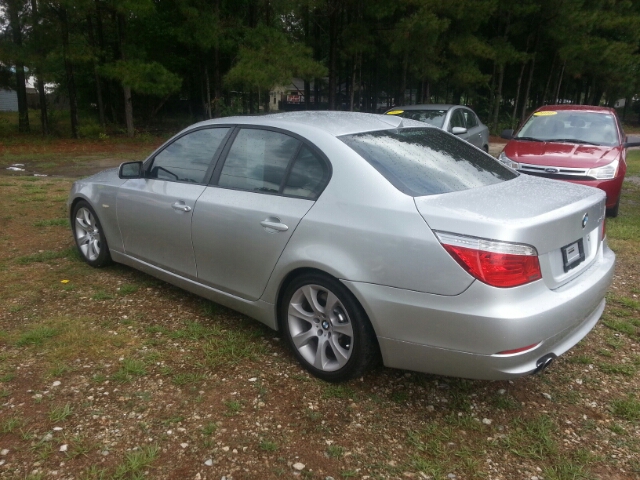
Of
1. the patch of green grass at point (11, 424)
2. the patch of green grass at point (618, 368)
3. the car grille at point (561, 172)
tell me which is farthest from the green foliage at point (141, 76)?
the patch of green grass at point (618, 368)

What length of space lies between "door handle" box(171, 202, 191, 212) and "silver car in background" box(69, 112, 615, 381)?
1 cm

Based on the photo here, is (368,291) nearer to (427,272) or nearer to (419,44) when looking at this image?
(427,272)

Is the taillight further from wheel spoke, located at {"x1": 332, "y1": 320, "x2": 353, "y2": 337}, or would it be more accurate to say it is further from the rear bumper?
wheel spoke, located at {"x1": 332, "y1": 320, "x2": 353, "y2": 337}

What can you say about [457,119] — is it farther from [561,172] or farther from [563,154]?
[561,172]

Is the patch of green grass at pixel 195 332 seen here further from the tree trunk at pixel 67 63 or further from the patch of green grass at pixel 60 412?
the tree trunk at pixel 67 63

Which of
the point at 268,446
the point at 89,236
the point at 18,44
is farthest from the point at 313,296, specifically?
the point at 18,44

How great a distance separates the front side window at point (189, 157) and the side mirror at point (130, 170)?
15cm

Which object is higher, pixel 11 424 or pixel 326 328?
pixel 326 328

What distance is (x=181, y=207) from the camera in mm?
A: 3920

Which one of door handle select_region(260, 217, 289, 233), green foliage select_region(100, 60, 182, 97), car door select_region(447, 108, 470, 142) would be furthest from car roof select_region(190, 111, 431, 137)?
green foliage select_region(100, 60, 182, 97)

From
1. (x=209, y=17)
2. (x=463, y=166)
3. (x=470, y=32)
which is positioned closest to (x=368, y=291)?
(x=463, y=166)

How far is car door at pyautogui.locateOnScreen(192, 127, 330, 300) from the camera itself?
327cm

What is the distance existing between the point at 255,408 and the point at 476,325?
4.26 feet

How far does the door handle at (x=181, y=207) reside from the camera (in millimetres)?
3873
